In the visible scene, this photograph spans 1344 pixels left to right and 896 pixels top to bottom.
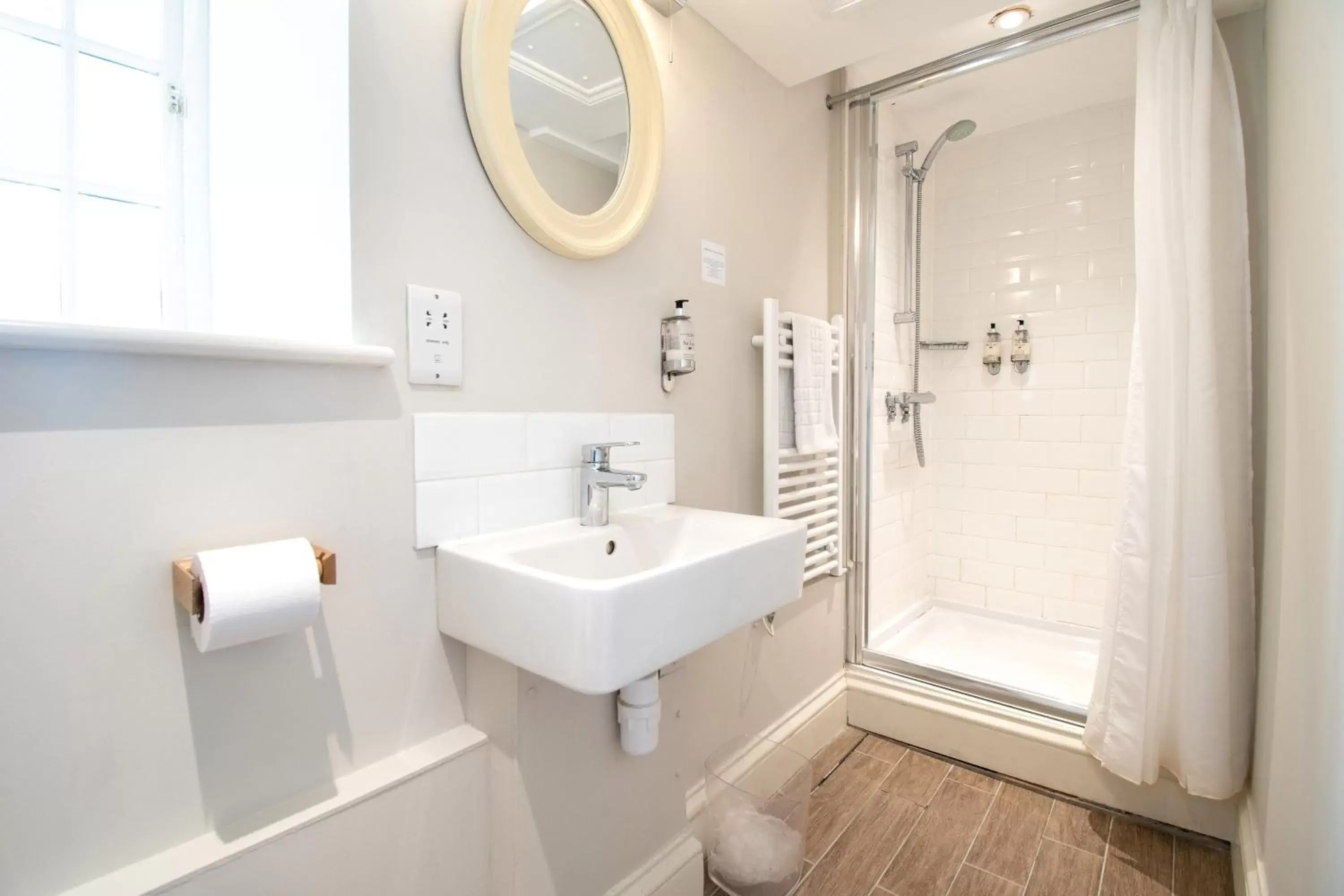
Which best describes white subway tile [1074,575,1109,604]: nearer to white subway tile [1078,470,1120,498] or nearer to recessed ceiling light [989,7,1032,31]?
white subway tile [1078,470,1120,498]

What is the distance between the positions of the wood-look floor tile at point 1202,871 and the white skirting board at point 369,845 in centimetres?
158

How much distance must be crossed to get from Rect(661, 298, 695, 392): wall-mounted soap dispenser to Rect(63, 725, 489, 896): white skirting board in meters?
→ 0.83

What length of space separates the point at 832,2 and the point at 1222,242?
111cm

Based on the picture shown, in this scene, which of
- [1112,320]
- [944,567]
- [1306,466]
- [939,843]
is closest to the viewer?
[1306,466]

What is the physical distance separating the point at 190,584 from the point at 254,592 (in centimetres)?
8

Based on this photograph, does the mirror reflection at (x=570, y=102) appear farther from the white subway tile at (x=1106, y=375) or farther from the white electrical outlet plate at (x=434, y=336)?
the white subway tile at (x=1106, y=375)

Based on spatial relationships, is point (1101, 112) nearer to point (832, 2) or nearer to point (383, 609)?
point (832, 2)

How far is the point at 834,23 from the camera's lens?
1.53 meters

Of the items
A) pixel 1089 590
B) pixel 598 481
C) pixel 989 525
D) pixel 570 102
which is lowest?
pixel 1089 590

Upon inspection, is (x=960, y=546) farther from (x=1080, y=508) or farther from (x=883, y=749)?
(x=883, y=749)

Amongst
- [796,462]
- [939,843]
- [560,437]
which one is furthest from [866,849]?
[560,437]

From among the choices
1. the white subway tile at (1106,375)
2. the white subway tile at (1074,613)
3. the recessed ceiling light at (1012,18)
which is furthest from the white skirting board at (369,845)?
the white subway tile at (1106,375)

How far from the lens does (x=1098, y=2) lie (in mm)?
1698

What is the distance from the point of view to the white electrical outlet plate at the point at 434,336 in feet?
3.18
